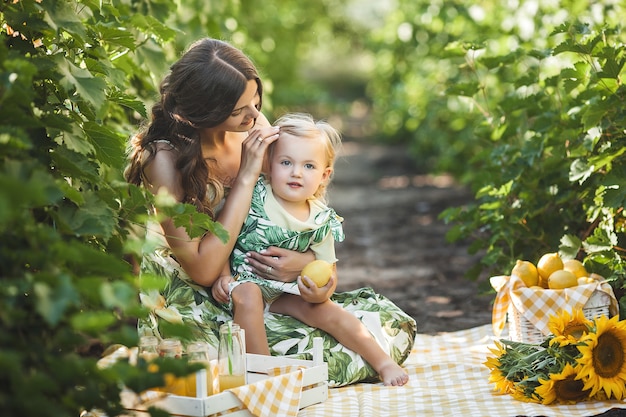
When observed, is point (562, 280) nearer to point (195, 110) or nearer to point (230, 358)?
point (230, 358)

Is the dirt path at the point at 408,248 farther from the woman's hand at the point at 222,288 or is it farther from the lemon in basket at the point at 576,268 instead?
the lemon in basket at the point at 576,268

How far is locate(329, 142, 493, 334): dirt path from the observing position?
16.9ft

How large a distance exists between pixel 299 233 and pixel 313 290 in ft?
0.84

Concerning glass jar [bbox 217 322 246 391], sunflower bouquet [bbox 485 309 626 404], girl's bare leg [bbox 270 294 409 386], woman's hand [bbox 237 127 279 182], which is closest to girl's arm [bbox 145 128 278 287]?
woman's hand [bbox 237 127 279 182]

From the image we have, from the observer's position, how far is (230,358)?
2875 mm

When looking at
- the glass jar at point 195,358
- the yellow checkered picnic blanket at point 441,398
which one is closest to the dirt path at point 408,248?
the yellow checkered picnic blanket at point 441,398

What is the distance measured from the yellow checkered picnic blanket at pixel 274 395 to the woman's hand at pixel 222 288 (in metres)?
0.50

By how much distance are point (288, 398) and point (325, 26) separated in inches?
1056

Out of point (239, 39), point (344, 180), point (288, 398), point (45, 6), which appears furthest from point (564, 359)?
point (344, 180)

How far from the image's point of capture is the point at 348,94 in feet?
102

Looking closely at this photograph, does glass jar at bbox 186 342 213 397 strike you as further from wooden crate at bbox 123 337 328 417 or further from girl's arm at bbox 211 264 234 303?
girl's arm at bbox 211 264 234 303

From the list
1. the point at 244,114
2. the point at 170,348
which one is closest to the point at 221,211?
the point at 244,114

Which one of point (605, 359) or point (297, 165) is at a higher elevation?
point (297, 165)

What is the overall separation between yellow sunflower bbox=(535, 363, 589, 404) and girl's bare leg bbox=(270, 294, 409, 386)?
610mm
